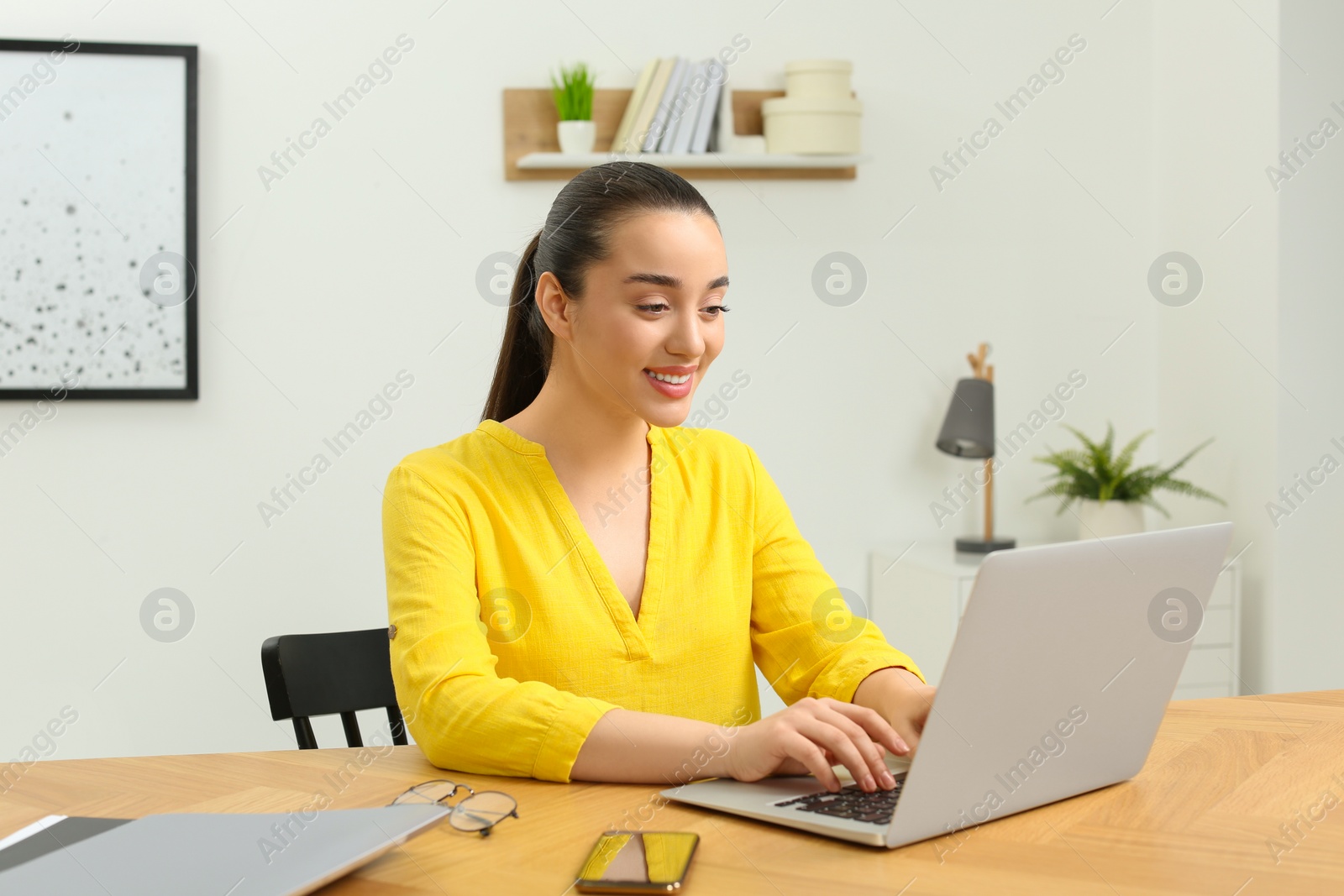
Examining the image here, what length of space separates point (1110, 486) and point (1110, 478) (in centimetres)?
2

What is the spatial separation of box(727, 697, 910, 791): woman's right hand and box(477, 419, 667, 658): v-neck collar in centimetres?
33

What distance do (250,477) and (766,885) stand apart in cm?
233

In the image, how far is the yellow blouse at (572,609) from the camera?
4.09ft

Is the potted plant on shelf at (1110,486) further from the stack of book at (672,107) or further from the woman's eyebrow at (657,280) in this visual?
the woman's eyebrow at (657,280)

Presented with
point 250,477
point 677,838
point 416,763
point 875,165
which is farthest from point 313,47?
point 677,838

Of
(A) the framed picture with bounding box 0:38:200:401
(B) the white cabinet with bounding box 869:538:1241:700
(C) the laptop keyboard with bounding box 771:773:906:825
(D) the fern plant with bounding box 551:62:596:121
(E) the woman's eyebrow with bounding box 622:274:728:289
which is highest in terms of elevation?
(D) the fern plant with bounding box 551:62:596:121

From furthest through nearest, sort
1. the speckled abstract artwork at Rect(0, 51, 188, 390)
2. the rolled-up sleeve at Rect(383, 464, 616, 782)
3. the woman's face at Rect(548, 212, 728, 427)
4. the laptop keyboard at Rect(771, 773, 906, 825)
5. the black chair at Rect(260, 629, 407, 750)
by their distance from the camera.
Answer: the speckled abstract artwork at Rect(0, 51, 188, 390), the black chair at Rect(260, 629, 407, 750), the woman's face at Rect(548, 212, 728, 427), the rolled-up sleeve at Rect(383, 464, 616, 782), the laptop keyboard at Rect(771, 773, 906, 825)

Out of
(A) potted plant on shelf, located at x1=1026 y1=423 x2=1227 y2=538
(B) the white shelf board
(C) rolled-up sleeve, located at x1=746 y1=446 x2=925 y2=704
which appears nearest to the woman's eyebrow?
(C) rolled-up sleeve, located at x1=746 y1=446 x2=925 y2=704

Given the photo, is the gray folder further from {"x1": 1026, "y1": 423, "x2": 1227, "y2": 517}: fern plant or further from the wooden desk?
{"x1": 1026, "y1": 423, "x2": 1227, "y2": 517}: fern plant

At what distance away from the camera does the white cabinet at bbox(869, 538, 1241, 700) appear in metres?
2.90

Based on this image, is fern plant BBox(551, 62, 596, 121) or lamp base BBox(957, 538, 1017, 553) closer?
fern plant BBox(551, 62, 596, 121)

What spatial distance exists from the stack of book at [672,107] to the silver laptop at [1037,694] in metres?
2.14

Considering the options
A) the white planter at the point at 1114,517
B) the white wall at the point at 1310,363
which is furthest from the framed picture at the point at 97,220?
the white wall at the point at 1310,363

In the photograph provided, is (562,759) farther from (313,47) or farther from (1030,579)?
(313,47)
